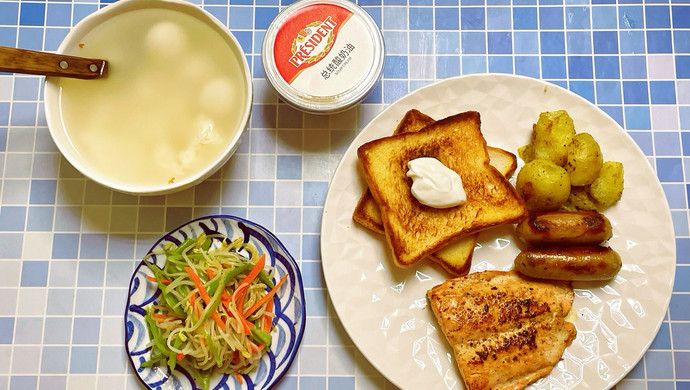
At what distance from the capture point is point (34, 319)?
1967 mm

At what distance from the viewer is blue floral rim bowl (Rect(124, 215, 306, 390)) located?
6.03 feet

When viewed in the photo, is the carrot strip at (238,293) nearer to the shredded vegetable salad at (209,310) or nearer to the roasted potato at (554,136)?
the shredded vegetable salad at (209,310)

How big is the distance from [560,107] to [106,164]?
1.45 m

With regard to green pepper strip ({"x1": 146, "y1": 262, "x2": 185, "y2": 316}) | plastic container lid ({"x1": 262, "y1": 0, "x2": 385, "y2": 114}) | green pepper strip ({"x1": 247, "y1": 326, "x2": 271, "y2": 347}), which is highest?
plastic container lid ({"x1": 262, "y1": 0, "x2": 385, "y2": 114})

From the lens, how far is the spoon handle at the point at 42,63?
5.43 feet

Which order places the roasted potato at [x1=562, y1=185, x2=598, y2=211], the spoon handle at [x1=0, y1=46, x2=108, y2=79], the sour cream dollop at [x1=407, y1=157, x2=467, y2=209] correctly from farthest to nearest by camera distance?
the roasted potato at [x1=562, y1=185, x2=598, y2=211], the sour cream dollop at [x1=407, y1=157, x2=467, y2=209], the spoon handle at [x1=0, y1=46, x2=108, y2=79]

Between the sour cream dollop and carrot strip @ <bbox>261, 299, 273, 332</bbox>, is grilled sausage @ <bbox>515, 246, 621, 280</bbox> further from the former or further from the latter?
carrot strip @ <bbox>261, 299, 273, 332</bbox>

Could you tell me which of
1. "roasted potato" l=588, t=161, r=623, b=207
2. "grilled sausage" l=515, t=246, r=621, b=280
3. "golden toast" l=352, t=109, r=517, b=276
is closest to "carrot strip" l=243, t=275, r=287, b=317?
"golden toast" l=352, t=109, r=517, b=276

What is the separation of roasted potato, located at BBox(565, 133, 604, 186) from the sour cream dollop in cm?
34

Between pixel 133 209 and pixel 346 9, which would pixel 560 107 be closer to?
pixel 346 9

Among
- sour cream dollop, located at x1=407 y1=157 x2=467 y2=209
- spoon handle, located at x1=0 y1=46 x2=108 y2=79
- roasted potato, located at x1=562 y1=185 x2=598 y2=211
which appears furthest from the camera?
roasted potato, located at x1=562 y1=185 x2=598 y2=211

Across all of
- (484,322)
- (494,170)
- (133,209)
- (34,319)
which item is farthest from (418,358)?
(34,319)

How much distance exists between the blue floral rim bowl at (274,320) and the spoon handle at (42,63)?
561mm

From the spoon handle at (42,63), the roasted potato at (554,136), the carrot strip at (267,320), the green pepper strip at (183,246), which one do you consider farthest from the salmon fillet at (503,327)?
the spoon handle at (42,63)
